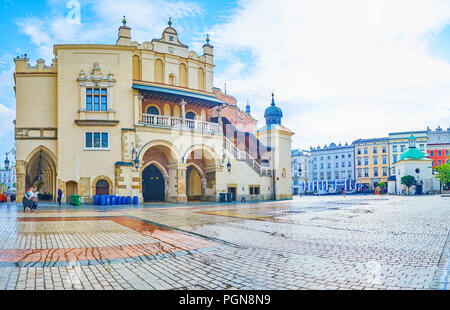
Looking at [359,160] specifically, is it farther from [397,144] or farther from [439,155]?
[439,155]

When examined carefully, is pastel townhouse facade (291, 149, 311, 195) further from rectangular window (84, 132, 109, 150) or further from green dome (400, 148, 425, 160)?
rectangular window (84, 132, 109, 150)

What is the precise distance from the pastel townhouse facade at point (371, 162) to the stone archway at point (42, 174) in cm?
8393

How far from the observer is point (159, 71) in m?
34.0

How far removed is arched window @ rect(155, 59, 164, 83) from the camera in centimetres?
3384

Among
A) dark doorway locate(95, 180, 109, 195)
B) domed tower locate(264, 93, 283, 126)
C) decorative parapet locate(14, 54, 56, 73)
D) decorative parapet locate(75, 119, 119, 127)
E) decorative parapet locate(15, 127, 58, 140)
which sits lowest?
dark doorway locate(95, 180, 109, 195)

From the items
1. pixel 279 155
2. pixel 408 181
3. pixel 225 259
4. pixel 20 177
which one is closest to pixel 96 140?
pixel 20 177

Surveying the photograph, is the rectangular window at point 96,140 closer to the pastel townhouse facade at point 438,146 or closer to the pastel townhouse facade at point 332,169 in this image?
the pastel townhouse facade at point 332,169

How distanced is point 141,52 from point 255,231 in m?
27.3

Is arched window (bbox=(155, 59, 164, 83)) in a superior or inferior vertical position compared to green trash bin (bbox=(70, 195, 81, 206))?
superior

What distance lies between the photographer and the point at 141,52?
32.8 metres

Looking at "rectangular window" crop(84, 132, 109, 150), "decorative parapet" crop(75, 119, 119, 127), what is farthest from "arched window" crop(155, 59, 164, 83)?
"rectangular window" crop(84, 132, 109, 150)

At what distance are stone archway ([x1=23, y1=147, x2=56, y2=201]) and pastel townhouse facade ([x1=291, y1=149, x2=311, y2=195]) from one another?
8255 centimetres
